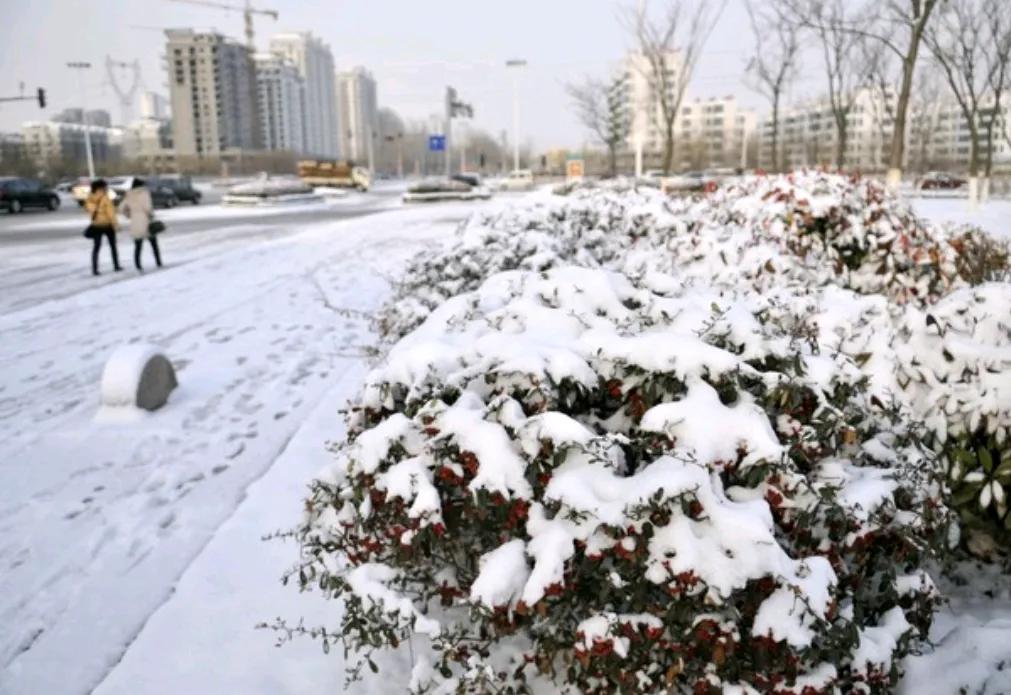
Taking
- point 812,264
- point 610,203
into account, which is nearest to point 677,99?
point 610,203

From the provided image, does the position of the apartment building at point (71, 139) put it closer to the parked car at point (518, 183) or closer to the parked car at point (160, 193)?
the parked car at point (518, 183)

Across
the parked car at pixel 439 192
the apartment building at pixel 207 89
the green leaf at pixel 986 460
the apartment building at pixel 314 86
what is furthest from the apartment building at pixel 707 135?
the green leaf at pixel 986 460

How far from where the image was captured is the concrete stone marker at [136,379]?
6070mm

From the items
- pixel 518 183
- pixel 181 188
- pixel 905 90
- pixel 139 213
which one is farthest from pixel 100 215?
pixel 518 183

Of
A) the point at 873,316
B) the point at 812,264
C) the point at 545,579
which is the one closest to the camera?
the point at 545,579

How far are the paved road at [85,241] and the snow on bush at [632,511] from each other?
10013mm

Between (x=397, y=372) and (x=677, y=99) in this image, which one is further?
(x=677, y=99)

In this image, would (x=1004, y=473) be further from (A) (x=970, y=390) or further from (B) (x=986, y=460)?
(A) (x=970, y=390)

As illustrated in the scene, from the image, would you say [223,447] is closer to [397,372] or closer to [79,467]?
[79,467]

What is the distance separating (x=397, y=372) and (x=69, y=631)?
206cm

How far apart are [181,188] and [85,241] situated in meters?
17.4

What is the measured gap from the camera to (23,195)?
3059cm

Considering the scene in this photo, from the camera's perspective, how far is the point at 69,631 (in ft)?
11.3

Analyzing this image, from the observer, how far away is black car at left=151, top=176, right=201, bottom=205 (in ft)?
112
